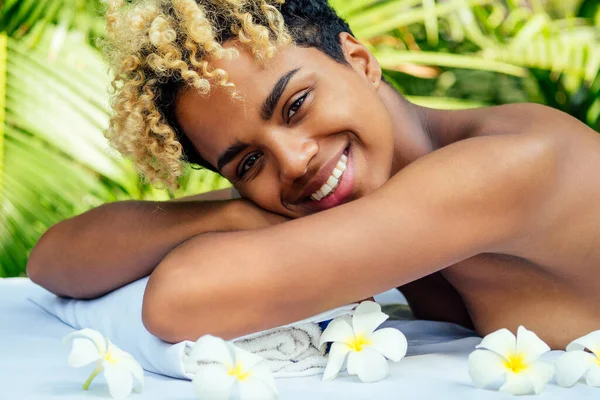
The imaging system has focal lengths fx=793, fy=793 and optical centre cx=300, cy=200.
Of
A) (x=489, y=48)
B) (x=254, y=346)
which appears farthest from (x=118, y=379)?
(x=489, y=48)

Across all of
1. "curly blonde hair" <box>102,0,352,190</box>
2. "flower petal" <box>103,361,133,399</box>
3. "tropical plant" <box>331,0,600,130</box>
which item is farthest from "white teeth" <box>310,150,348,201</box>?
"tropical plant" <box>331,0,600,130</box>

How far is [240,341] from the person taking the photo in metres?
1.38

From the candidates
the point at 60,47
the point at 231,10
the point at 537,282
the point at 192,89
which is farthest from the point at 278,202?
the point at 60,47

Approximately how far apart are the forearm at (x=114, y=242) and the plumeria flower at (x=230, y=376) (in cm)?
55

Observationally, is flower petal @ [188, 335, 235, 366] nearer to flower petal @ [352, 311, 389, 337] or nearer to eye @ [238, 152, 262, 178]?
flower petal @ [352, 311, 389, 337]

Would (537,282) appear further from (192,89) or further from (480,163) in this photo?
(192,89)

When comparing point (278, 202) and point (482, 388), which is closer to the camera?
point (482, 388)

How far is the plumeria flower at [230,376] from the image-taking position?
1081 millimetres

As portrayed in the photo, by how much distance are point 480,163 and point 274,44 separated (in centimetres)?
52

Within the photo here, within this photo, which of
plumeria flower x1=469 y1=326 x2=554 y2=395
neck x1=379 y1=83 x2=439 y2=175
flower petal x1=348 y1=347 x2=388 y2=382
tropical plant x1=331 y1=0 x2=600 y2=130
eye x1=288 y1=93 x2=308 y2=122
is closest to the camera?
plumeria flower x1=469 y1=326 x2=554 y2=395

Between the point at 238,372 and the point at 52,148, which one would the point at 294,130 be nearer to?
the point at 238,372

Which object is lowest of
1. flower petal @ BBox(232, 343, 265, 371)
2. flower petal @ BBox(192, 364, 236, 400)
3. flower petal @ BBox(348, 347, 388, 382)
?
flower petal @ BBox(348, 347, 388, 382)

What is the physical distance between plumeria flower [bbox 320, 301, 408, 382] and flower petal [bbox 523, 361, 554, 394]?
0.70 ft

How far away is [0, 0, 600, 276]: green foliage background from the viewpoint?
3508 millimetres
